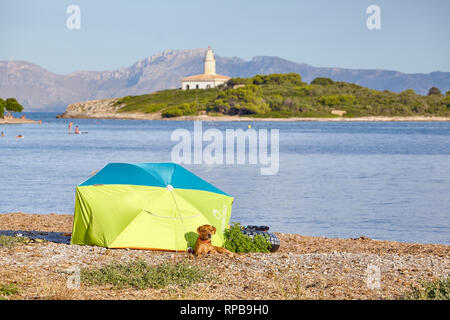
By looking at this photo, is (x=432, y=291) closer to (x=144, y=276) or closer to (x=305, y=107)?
(x=144, y=276)

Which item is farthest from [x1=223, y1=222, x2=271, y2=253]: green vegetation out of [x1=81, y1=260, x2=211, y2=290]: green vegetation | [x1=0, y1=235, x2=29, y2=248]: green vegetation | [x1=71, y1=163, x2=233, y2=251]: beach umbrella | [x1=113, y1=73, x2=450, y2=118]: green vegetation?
[x1=113, y1=73, x2=450, y2=118]: green vegetation

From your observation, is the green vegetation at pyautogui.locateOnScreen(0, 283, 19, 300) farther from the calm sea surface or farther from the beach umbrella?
the calm sea surface

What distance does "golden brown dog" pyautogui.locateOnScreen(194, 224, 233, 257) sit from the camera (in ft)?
36.2

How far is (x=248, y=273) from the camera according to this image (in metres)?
9.59

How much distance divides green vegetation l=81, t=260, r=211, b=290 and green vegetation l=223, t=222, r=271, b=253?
2.37 m

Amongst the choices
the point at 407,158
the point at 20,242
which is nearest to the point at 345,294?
the point at 20,242

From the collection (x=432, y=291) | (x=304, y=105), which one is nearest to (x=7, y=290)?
(x=432, y=291)

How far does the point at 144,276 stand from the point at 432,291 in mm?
3825

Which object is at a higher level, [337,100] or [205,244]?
[337,100]

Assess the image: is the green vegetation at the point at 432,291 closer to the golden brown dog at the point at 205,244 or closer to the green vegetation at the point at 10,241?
the golden brown dog at the point at 205,244

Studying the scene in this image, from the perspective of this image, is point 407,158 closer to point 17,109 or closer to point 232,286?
point 232,286

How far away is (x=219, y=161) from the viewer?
46094 millimetres

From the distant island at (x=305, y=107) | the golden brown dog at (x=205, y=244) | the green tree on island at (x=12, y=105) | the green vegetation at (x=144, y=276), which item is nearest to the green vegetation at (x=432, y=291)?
the green vegetation at (x=144, y=276)

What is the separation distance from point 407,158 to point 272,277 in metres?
45.1
